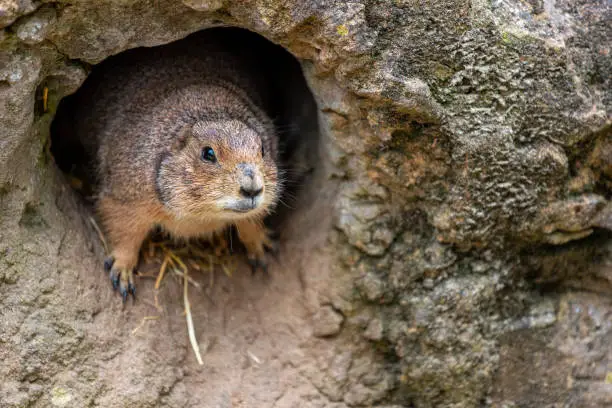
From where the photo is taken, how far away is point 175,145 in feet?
17.2

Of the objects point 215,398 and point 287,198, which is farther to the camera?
point 287,198

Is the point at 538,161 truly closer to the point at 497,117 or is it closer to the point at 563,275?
the point at 497,117

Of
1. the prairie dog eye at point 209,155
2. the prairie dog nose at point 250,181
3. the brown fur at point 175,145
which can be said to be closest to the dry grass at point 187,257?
the brown fur at point 175,145

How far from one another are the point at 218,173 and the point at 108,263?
124cm

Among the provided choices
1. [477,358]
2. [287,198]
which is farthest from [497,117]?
[287,198]

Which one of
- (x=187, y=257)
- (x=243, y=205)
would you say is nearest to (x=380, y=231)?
(x=243, y=205)

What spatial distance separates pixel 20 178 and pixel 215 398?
2.08 metres

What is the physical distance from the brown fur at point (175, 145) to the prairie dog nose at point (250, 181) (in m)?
0.01

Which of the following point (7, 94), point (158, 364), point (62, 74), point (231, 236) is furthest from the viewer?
point (231, 236)

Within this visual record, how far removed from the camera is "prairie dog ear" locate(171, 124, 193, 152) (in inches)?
206

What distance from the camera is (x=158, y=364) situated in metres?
5.05

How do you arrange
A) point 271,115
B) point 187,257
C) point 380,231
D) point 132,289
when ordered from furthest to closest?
1. point 271,115
2. point 187,257
3. point 132,289
4. point 380,231

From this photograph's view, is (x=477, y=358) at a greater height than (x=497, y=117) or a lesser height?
lesser

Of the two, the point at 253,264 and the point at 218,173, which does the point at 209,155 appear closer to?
the point at 218,173
